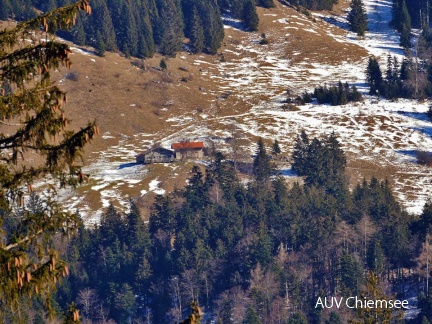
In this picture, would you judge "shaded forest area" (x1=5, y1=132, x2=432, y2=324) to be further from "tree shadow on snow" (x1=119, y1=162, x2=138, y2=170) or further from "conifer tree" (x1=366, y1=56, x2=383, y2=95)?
"conifer tree" (x1=366, y1=56, x2=383, y2=95)

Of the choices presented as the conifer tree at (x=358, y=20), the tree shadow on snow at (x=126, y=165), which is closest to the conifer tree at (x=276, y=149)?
the tree shadow on snow at (x=126, y=165)

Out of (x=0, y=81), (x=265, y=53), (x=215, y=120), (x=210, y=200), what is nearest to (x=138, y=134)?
(x=215, y=120)

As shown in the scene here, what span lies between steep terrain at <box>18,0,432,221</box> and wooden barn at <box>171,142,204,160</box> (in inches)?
111

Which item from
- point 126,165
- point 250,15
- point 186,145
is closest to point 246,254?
point 186,145

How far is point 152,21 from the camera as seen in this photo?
183m

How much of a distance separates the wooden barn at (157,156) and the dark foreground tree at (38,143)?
101 m

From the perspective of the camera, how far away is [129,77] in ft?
498

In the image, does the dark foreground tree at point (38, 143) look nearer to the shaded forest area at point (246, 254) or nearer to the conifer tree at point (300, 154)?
the shaded forest area at point (246, 254)

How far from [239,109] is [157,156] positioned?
29936 mm

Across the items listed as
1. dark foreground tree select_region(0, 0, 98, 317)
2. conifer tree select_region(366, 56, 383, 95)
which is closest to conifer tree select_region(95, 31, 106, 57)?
conifer tree select_region(366, 56, 383, 95)

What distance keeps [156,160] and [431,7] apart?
359ft

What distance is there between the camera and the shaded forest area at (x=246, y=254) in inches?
3024

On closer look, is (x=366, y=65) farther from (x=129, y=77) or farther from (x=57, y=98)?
(x=57, y=98)

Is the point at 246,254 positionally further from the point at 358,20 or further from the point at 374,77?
the point at 358,20
